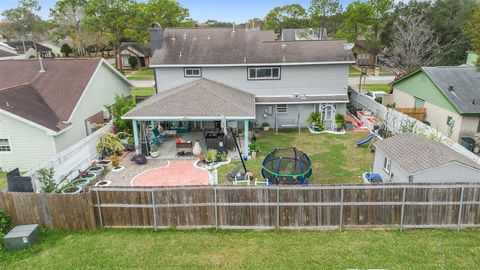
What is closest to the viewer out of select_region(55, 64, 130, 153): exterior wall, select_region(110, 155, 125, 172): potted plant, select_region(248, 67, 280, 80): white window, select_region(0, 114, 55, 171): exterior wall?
select_region(0, 114, 55, 171): exterior wall

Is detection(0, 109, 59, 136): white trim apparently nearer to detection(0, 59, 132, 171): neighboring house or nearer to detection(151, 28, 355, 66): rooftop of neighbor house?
detection(0, 59, 132, 171): neighboring house

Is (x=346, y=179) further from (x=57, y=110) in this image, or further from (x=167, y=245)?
(x=57, y=110)

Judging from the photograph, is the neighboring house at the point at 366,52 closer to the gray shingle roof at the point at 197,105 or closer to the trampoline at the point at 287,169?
the gray shingle roof at the point at 197,105

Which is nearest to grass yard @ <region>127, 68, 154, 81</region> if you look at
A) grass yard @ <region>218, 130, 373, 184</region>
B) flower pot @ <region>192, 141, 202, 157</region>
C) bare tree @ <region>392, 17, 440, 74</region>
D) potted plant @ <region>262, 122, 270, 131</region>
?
potted plant @ <region>262, 122, 270, 131</region>

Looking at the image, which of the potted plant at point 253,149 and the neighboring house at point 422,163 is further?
→ the potted plant at point 253,149

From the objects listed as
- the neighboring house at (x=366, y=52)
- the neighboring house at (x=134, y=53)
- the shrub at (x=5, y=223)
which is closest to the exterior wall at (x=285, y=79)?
the shrub at (x=5, y=223)

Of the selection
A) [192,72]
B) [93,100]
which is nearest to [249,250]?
[93,100]

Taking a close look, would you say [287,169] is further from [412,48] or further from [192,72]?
[412,48]

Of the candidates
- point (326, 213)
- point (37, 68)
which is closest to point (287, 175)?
point (326, 213)

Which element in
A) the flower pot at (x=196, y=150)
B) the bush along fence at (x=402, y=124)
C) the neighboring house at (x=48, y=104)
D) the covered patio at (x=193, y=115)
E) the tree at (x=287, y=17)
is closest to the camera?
the bush along fence at (x=402, y=124)
